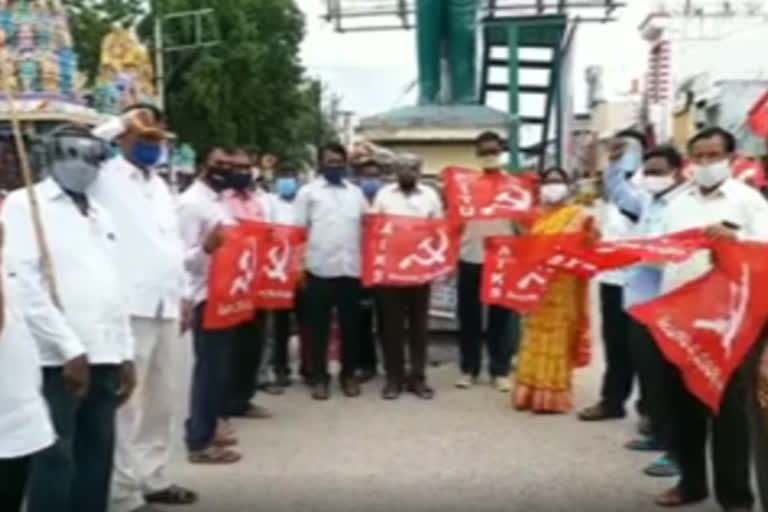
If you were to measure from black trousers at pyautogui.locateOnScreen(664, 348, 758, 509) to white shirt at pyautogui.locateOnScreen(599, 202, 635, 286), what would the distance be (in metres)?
1.60

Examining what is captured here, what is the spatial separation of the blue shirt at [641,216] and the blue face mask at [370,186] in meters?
2.51

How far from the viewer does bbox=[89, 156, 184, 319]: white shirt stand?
19.1 ft

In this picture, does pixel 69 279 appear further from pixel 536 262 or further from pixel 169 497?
pixel 536 262

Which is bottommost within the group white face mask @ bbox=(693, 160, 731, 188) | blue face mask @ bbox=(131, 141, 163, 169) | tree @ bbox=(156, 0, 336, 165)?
tree @ bbox=(156, 0, 336, 165)

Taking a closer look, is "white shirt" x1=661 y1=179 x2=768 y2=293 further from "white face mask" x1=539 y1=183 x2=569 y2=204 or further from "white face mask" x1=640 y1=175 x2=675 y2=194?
"white face mask" x1=539 y1=183 x2=569 y2=204

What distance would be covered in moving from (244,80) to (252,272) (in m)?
45.9

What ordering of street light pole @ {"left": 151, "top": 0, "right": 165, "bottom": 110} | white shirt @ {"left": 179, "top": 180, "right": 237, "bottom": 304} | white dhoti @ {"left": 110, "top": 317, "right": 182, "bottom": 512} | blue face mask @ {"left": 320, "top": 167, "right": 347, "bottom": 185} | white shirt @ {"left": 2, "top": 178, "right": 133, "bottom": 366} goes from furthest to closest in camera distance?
1. street light pole @ {"left": 151, "top": 0, "right": 165, "bottom": 110}
2. blue face mask @ {"left": 320, "top": 167, "right": 347, "bottom": 185}
3. white shirt @ {"left": 179, "top": 180, "right": 237, "bottom": 304}
4. white dhoti @ {"left": 110, "top": 317, "right": 182, "bottom": 512}
5. white shirt @ {"left": 2, "top": 178, "right": 133, "bottom": 366}

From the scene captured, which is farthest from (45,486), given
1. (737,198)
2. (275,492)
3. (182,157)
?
(182,157)

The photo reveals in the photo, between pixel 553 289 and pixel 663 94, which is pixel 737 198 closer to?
pixel 553 289

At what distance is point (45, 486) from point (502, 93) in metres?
11.5

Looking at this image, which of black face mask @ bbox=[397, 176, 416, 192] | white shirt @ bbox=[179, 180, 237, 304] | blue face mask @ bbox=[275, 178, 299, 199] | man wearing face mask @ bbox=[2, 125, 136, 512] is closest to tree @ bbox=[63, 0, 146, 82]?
blue face mask @ bbox=[275, 178, 299, 199]

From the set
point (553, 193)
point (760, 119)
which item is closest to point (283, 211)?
point (553, 193)

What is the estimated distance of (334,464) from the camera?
736 cm

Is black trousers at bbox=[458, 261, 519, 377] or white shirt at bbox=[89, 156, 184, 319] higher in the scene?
white shirt at bbox=[89, 156, 184, 319]
